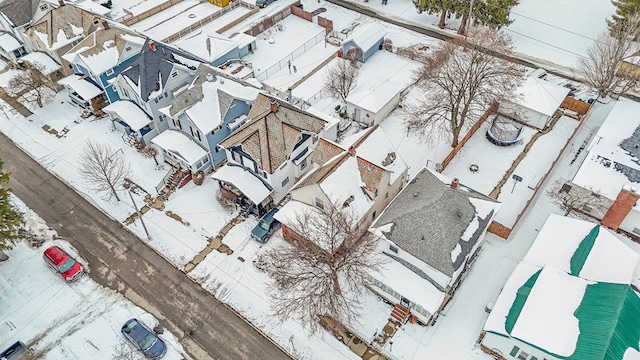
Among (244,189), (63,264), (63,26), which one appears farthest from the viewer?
(63,26)

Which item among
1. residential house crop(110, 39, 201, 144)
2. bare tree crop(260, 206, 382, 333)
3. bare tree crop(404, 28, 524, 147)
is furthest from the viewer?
residential house crop(110, 39, 201, 144)

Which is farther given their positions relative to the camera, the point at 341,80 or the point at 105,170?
the point at 341,80

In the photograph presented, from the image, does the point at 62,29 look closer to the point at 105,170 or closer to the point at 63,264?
the point at 105,170

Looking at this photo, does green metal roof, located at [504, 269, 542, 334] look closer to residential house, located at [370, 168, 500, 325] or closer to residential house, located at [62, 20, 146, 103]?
residential house, located at [370, 168, 500, 325]

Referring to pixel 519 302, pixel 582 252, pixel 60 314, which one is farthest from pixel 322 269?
pixel 60 314

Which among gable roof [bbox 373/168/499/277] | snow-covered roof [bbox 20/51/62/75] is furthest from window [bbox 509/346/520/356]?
snow-covered roof [bbox 20/51/62/75]

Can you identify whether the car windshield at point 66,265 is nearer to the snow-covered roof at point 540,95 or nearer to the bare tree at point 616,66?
the snow-covered roof at point 540,95
